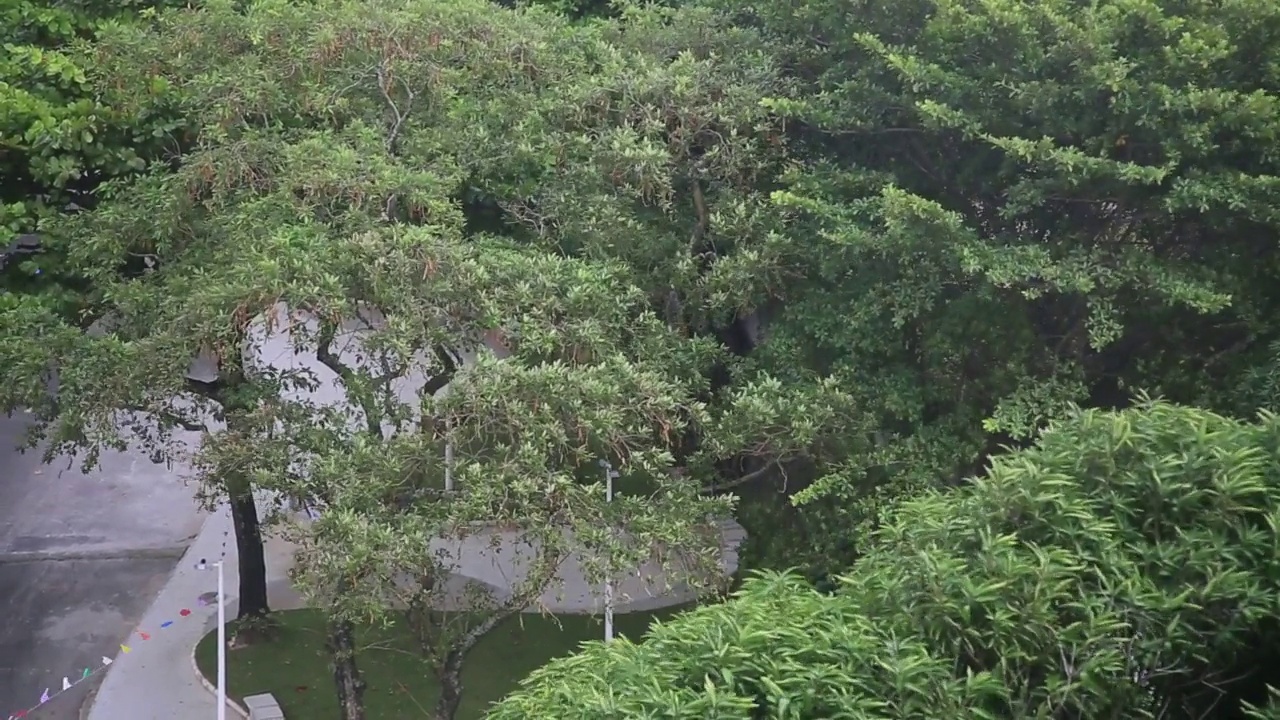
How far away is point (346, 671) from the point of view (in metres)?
7.93

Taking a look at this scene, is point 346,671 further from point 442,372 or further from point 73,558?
point 73,558

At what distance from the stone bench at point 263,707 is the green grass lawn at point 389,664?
3.7 inches

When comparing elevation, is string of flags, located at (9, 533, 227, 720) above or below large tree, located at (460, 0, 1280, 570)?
below

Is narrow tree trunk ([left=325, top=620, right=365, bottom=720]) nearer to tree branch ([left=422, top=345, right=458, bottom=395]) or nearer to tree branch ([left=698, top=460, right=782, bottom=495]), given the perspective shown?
tree branch ([left=422, top=345, right=458, bottom=395])

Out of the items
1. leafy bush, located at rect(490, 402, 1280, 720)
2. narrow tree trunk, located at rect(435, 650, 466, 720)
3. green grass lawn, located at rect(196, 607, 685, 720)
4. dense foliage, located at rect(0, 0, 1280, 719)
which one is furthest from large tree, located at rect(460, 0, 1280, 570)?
green grass lawn, located at rect(196, 607, 685, 720)

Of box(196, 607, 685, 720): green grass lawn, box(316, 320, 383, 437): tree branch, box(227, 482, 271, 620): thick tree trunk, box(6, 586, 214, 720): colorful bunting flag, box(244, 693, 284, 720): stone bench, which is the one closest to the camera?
box(316, 320, 383, 437): tree branch

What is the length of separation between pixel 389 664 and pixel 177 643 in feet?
8.49

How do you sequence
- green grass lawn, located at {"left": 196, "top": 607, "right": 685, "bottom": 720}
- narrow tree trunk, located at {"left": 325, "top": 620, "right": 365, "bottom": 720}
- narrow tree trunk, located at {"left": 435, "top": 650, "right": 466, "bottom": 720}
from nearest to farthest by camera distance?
narrow tree trunk, located at {"left": 435, "top": 650, "right": 466, "bottom": 720} → narrow tree trunk, located at {"left": 325, "top": 620, "right": 365, "bottom": 720} → green grass lawn, located at {"left": 196, "top": 607, "right": 685, "bottom": 720}

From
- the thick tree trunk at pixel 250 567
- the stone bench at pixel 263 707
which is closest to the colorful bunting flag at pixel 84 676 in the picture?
the thick tree trunk at pixel 250 567

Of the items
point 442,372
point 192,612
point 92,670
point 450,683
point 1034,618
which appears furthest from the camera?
point 192,612

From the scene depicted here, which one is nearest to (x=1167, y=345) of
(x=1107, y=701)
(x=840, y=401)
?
(x=840, y=401)

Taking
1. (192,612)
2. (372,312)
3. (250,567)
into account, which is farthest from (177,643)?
(372,312)

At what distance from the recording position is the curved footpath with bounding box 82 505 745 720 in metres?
10.2

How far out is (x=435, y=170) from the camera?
8000 mm
